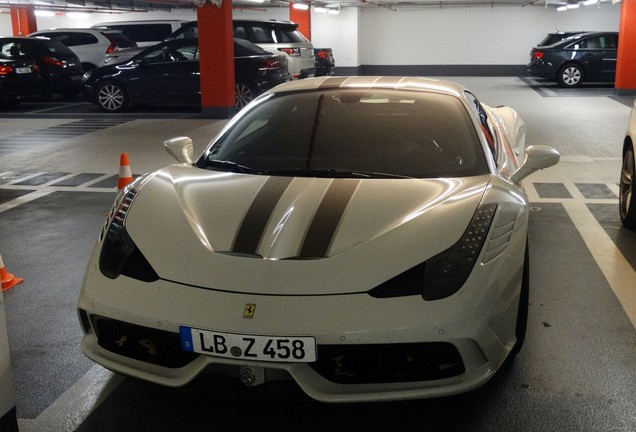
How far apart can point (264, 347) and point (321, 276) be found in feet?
1.08

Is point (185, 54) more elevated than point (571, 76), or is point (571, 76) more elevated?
point (185, 54)

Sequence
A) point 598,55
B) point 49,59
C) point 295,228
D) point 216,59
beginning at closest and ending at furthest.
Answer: point 295,228 < point 216,59 < point 49,59 < point 598,55

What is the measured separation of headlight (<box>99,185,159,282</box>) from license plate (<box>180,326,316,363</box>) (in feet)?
1.38

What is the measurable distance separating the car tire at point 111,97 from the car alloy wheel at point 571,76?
1165 cm

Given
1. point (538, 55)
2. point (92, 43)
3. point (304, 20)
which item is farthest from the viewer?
point (304, 20)

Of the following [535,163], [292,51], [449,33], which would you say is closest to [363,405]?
[535,163]

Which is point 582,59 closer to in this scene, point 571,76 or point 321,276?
point 571,76

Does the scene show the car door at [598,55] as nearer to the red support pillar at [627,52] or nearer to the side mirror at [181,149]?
the red support pillar at [627,52]

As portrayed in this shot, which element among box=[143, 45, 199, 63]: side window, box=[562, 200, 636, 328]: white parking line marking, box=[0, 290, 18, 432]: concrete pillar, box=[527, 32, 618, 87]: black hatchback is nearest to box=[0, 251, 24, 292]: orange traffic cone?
box=[0, 290, 18, 432]: concrete pillar

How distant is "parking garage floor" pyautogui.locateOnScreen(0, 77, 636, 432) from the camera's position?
2.76 meters

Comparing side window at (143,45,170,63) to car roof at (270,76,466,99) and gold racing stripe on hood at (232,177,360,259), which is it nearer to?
car roof at (270,76,466,99)

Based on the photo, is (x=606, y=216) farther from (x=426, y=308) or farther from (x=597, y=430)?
(x=426, y=308)

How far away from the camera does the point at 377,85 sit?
4023mm

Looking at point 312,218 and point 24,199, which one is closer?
point 312,218
